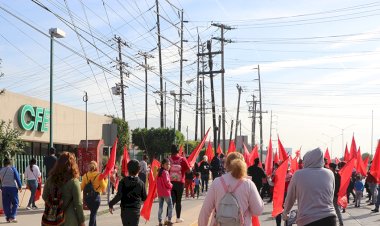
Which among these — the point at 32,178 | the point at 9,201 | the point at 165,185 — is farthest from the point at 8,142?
the point at 165,185

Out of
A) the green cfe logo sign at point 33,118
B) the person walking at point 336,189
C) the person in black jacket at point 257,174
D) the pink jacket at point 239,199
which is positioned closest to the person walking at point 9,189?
the person in black jacket at point 257,174

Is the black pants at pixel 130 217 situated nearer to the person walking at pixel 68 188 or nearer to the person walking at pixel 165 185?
the person walking at pixel 68 188

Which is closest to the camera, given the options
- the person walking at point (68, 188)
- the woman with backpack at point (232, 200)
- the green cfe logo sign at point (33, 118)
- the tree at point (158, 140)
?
the woman with backpack at point (232, 200)

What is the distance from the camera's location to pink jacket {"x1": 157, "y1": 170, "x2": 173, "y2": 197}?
13148mm

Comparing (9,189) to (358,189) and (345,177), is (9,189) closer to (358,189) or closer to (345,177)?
(345,177)

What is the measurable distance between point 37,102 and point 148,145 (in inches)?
939

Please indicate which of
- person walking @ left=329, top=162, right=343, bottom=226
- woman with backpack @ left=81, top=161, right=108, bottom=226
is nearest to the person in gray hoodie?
woman with backpack @ left=81, top=161, right=108, bottom=226

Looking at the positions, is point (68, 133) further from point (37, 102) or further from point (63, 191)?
point (63, 191)

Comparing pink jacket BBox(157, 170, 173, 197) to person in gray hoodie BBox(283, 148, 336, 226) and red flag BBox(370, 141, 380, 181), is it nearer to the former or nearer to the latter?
person in gray hoodie BBox(283, 148, 336, 226)

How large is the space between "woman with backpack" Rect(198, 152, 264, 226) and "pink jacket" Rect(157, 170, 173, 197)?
6450 millimetres

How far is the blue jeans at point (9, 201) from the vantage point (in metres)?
14.9

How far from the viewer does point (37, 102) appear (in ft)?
108

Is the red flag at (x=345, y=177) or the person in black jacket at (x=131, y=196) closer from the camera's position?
the person in black jacket at (x=131, y=196)

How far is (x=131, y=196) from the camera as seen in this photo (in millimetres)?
9180
